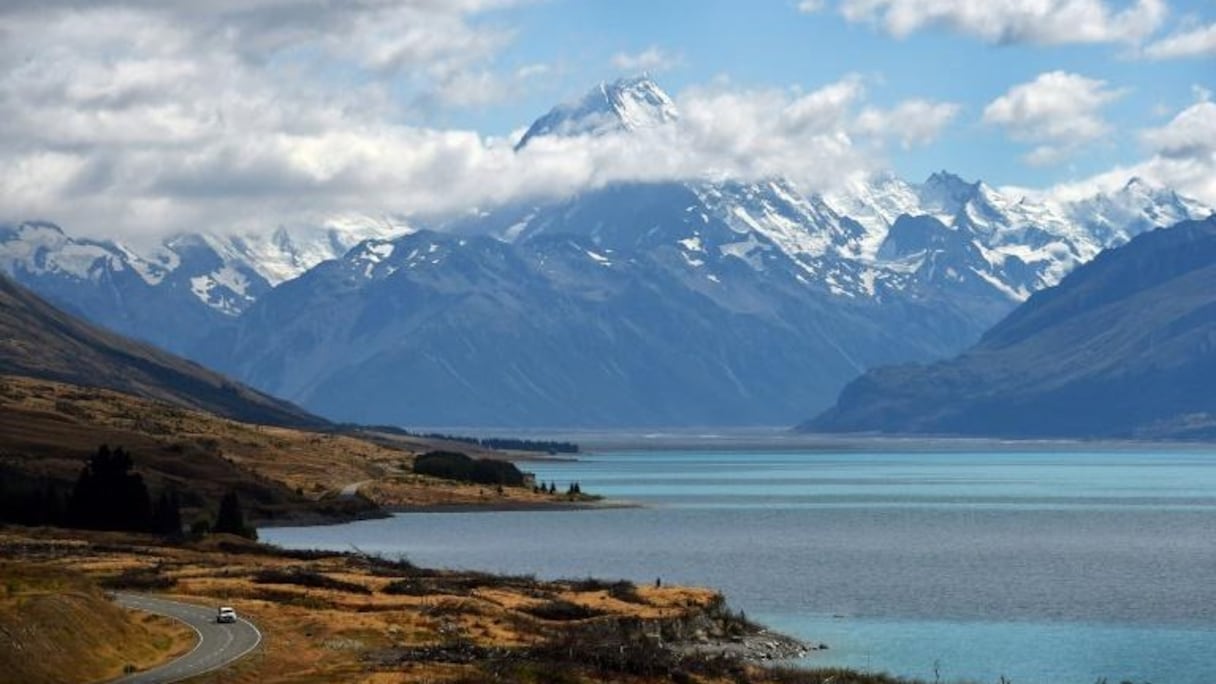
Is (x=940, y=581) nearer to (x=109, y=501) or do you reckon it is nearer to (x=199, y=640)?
(x=109, y=501)

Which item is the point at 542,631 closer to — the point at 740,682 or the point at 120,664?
the point at 740,682

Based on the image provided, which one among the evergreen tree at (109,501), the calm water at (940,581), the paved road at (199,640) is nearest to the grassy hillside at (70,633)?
the paved road at (199,640)

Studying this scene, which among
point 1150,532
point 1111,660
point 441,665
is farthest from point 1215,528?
point 441,665

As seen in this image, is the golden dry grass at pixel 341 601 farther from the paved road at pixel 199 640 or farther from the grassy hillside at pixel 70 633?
the grassy hillside at pixel 70 633

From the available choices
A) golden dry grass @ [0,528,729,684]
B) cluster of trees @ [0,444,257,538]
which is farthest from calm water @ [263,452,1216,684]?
cluster of trees @ [0,444,257,538]

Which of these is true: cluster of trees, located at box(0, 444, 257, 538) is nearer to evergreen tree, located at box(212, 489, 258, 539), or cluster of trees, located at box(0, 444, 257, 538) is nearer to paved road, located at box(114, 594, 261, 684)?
evergreen tree, located at box(212, 489, 258, 539)

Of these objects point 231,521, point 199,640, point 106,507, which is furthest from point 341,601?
point 106,507

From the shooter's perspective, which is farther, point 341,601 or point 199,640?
point 341,601
